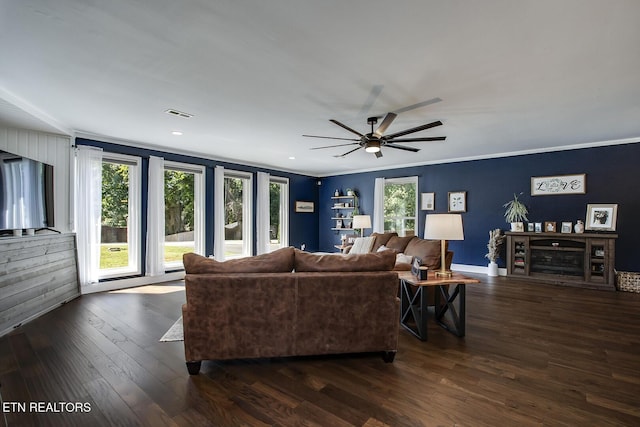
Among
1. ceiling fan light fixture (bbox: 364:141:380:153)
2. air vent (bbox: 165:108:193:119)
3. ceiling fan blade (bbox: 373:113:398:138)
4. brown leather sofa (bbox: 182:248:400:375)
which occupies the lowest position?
brown leather sofa (bbox: 182:248:400:375)

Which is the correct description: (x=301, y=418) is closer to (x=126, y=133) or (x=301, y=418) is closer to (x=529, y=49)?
(x=529, y=49)

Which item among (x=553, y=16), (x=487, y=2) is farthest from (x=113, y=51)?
(x=553, y=16)

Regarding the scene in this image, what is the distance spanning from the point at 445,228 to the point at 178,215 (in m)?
5.07

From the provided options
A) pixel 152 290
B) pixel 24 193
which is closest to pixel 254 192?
pixel 152 290

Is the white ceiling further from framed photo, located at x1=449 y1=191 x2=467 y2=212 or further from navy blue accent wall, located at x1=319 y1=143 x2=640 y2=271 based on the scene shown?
framed photo, located at x1=449 y1=191 x2=467 y2=212

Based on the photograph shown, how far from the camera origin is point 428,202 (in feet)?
23.1

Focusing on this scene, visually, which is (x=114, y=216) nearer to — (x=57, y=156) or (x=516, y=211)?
(x=57, y=156)

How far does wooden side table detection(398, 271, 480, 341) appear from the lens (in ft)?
9.69

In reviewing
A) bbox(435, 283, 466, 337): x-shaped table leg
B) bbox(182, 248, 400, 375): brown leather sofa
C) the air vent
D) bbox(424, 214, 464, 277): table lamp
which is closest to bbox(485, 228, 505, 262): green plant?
bbox(435, 283, 466, 337): x-shaped table leg

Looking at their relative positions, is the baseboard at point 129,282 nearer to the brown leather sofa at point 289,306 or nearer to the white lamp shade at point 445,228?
the brown leather sofa at point 289,306

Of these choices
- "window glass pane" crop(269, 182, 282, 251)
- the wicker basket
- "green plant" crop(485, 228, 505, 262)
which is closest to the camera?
the wicker basket

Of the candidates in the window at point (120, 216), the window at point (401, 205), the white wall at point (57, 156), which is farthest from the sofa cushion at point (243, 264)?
the window at point (401, 205)

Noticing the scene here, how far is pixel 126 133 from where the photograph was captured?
464 cm

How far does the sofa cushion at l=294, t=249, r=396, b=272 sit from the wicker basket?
5085 millimetres
